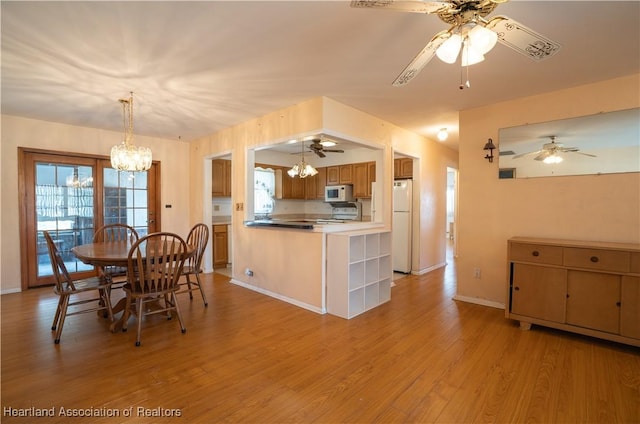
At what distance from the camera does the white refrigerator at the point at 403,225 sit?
198 inches

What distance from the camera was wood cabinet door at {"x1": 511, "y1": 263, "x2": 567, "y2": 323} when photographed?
8.70 feet

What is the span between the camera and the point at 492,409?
1.73m

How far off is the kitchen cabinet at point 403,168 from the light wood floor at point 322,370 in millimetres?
2589

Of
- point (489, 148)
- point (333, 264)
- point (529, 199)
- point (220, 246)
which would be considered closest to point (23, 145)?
point (220, 246)

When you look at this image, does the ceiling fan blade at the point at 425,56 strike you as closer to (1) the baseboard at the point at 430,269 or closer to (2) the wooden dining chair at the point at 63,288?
(2) the wooden dining chair at the point at 63,288

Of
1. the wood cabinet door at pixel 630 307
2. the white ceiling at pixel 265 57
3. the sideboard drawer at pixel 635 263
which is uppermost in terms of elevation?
the white ceiling at pixel 265 57

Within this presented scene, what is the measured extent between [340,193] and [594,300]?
4111mm

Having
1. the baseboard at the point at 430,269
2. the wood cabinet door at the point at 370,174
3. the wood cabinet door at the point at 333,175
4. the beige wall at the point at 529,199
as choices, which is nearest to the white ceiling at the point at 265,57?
the beige wall at the point at 529,199

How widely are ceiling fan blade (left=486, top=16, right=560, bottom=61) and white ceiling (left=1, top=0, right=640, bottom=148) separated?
0.38m

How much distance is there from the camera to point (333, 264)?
3.24m

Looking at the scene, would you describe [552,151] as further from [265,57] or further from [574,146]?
[265,57]

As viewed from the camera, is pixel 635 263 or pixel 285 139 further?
pixel 285 139

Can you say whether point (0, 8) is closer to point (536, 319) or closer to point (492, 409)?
point (492, 409)

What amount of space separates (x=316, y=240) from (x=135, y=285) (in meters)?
1.78
